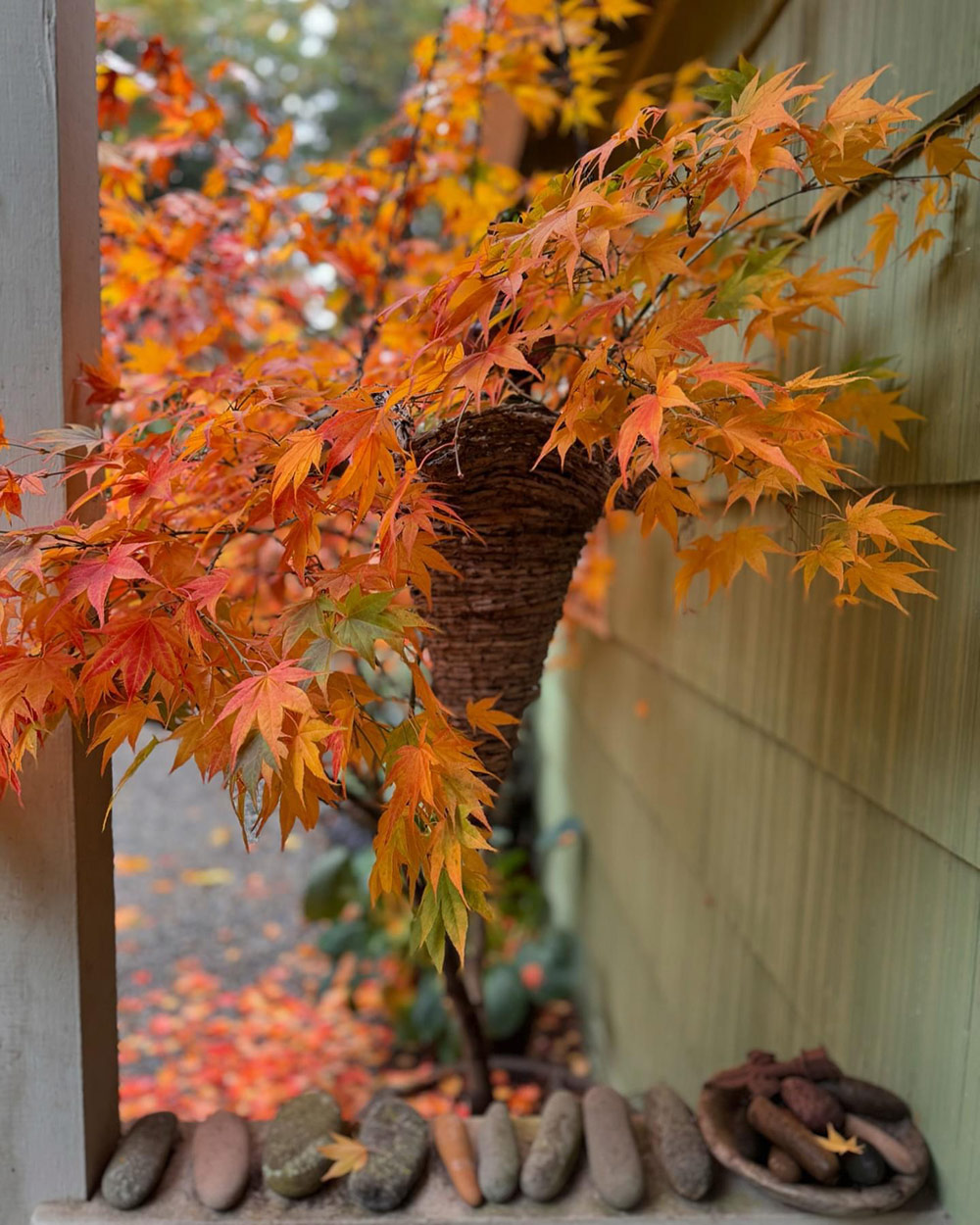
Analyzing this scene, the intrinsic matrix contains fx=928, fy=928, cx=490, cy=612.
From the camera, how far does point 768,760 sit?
5.61 ft

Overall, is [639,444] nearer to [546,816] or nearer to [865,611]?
[865,611]

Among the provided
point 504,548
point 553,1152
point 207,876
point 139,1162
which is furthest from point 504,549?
point 207,876

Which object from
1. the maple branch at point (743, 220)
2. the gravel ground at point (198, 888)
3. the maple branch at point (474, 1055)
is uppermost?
the maple branch at point (743, 220)

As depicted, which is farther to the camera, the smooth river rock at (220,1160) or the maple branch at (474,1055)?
the maple branch at (474,1055)

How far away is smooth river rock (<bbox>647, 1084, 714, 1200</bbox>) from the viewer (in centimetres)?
122

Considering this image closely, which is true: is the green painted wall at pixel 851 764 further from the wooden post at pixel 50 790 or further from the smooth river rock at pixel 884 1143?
the wooden post at pixel 50 790

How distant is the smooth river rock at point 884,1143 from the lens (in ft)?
3.69

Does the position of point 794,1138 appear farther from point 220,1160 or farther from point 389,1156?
point 220,1160

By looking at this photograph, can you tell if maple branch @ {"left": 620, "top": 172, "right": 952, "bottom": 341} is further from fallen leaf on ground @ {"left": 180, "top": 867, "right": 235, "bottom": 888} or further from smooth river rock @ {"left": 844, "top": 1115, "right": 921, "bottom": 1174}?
fallen leaf on ground @ {"left": 180, "top": 867, "right": 235, "bottom": 888}

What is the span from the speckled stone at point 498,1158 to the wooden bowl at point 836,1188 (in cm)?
27

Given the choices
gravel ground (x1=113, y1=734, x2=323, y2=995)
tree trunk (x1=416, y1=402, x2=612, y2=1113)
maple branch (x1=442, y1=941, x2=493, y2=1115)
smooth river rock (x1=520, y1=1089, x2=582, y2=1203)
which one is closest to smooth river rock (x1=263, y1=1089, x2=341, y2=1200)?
smooth river rock (x1=520, y1=1089, x2=582, y2=1203)

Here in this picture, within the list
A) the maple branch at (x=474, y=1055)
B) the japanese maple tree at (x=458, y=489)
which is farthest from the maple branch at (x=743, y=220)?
the maple branch at (x=474, y=1055)

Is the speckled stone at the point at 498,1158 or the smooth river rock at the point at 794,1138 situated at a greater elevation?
the smooth river rock at the point at 794,1138

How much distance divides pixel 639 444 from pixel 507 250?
25 centimetres
